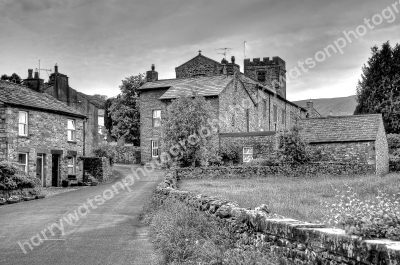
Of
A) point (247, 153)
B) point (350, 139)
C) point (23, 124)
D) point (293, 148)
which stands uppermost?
point (23, 124)

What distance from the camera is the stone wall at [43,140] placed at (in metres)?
32.4

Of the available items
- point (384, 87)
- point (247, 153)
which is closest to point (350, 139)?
point (247, 153)

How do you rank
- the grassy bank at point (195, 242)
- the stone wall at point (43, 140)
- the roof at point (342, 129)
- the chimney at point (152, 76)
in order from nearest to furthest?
1. the grassy bank at point (195, 242)
2. the stone wall at point (43, 140)
3. the roof at point (342, 129)
4. the chimney at point (152, 76)

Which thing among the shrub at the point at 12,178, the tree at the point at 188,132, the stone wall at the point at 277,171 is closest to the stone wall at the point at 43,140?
the shrub at the point at 12,178

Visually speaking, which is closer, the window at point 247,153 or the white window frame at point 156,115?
the window at point 247,153

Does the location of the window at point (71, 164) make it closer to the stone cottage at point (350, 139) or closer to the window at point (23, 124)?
the window at point (23, 124)

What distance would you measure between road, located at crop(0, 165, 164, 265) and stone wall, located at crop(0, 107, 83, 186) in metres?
11.1

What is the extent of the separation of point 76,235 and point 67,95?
1596 inches

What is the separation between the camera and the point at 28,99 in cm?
3562

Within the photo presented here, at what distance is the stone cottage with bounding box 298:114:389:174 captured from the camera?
35531 mm

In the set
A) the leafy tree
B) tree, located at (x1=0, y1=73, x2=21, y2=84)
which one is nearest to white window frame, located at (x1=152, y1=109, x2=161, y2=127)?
the leafy tree

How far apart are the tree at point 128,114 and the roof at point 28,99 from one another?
32.2 m

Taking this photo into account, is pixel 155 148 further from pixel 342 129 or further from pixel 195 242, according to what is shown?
pixel 195 242

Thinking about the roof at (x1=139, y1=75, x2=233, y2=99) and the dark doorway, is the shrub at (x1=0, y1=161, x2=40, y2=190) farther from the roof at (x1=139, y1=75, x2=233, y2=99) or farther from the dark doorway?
the roof at (x1=139, y1=75, x2=233, y2=99)
